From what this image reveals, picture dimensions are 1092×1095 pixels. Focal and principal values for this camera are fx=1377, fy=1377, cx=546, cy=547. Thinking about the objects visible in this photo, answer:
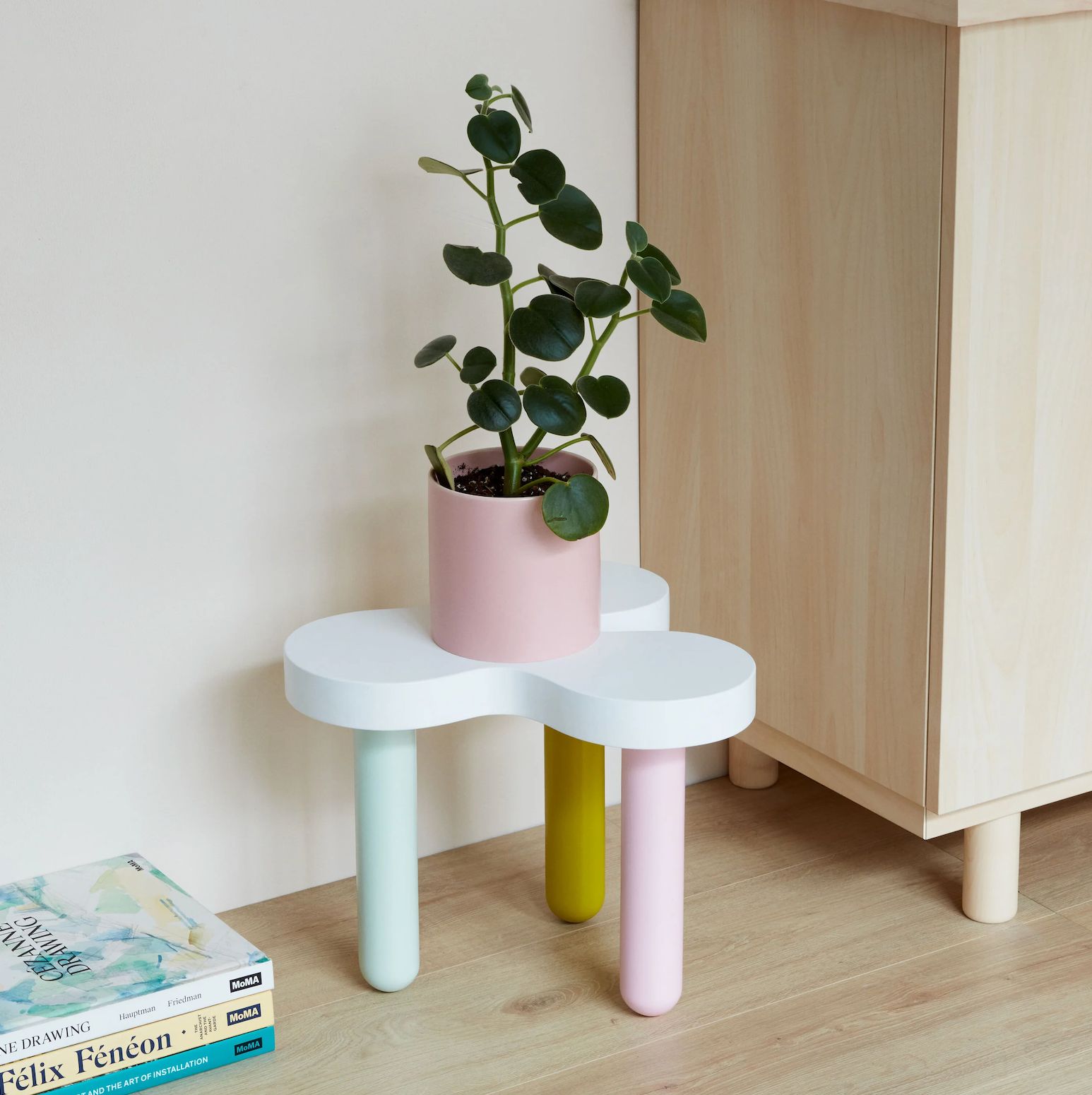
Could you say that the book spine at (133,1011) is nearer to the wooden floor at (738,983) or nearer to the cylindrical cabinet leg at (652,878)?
the wooden floor at (738,983)

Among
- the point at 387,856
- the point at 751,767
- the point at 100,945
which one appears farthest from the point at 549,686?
the point at 751,767

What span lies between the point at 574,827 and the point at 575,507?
321mm

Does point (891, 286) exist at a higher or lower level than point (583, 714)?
higher

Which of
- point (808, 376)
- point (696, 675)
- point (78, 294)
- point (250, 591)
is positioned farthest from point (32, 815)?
point (808, 376)

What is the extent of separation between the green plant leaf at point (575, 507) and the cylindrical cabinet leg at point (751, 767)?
0.50m

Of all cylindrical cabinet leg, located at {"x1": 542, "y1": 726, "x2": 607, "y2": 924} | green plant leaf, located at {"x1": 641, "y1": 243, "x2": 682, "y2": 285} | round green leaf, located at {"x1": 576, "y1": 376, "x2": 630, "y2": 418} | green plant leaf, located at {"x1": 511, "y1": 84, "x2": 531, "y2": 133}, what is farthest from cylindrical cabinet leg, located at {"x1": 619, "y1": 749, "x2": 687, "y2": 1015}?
green plant leaf, located at {"x1": 511, "y1": 84, "x2": 531, "y2": 133}

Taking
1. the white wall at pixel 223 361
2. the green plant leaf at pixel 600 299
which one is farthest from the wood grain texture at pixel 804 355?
the green plant leaf at pixel 600 299

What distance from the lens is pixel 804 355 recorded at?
3.60ft

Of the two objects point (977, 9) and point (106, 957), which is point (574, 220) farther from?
point (106, 957)

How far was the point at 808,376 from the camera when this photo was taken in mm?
1097

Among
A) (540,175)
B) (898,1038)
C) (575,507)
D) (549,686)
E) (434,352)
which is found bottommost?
(898,1038)

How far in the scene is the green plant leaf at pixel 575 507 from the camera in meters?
0.95

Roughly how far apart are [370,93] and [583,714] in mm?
544

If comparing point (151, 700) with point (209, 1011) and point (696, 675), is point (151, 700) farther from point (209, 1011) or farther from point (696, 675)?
point (696, 675)
